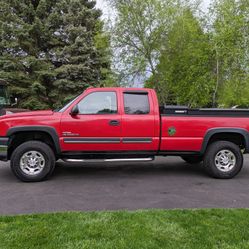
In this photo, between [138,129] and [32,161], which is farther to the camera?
[138,129]

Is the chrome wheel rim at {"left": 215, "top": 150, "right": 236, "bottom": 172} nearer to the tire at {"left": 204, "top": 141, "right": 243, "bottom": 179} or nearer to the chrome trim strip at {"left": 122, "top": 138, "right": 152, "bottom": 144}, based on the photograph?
the tire at {"left": 204, "top": 141, "right": 243, "bottom": 179}

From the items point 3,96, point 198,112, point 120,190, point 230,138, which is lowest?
point 120,190

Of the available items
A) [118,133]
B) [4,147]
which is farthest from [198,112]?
[4,147]

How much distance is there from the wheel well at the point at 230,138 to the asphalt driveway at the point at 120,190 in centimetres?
75

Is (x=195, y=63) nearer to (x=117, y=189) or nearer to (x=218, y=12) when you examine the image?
(x=218, y=12)

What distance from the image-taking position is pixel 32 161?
6289mm

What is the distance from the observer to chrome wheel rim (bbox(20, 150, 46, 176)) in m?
6.26

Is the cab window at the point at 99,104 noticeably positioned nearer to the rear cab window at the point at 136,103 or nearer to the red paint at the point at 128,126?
the red paint at the point at 128,126

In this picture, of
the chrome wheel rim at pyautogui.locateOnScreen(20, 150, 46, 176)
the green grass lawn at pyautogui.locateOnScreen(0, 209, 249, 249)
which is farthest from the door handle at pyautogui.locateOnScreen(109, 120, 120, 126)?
the green grass lawn at pyautogui.locateOnScreen(0, 209, 249, 249)

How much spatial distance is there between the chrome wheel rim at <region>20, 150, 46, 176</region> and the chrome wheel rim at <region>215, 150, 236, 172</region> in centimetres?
361

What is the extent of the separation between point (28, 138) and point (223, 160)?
413 centimetres

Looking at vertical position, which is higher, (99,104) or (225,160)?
(99,104)

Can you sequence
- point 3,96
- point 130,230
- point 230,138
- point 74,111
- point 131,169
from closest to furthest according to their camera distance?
1. point 130,230
2. point 74,111
3. point 230,138
4. point 131,169
5. point 3,96

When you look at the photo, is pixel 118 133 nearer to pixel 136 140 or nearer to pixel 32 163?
pixel 136 140
